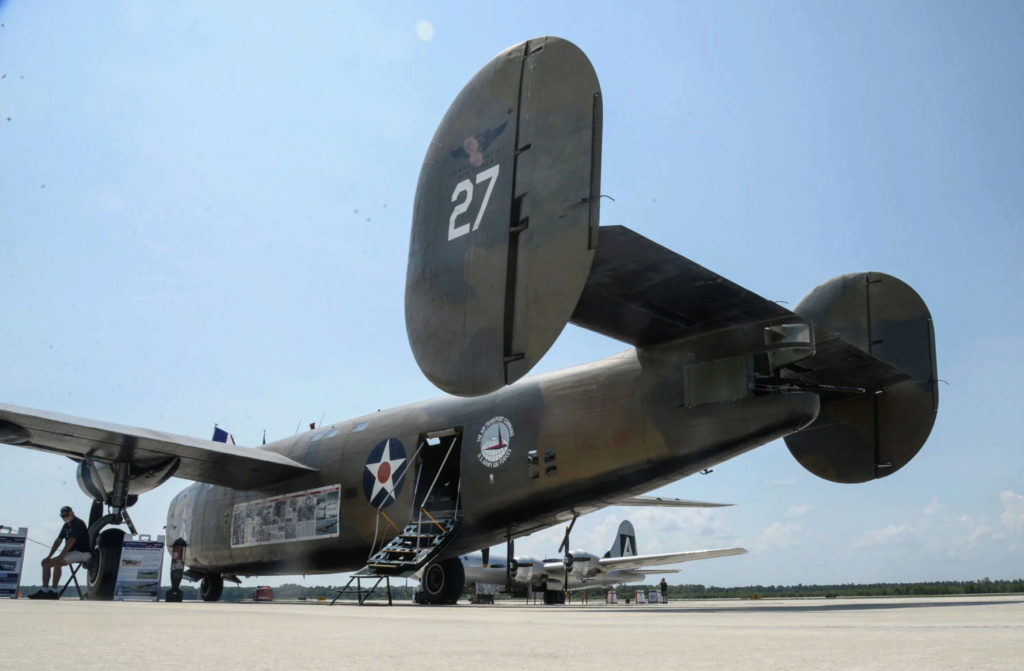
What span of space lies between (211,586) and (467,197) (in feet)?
48.5

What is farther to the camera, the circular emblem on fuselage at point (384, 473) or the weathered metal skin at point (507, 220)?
the circular emblem on fuselage at point (384, 473)

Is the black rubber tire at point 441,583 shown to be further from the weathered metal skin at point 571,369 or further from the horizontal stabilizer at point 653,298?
the horizontal stabilizer at point 653,298

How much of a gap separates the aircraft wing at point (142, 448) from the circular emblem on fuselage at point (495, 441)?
4.93 metres

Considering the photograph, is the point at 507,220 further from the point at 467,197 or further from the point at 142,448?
the point at 142,448

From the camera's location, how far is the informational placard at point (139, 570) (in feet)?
46.9

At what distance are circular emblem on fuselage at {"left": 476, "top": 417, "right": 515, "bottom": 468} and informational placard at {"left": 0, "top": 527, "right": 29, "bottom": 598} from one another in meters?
8.45

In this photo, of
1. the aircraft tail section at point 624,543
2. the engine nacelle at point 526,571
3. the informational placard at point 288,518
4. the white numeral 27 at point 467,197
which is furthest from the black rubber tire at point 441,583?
the aircraft tail section at point 624,543

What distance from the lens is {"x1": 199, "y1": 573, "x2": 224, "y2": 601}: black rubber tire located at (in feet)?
61.7

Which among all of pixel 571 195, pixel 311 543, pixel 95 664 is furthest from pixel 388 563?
pixel 95 664

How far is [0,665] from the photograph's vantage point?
2.41 meters

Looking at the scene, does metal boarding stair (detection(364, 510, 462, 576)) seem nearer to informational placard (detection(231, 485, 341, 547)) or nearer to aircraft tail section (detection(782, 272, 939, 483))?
informational placard (detection(231, 485, 341, 547))

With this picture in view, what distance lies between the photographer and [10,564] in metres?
13.4

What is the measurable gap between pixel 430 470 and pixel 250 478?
16.6ft

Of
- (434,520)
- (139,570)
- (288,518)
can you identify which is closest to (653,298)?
(434,520)
